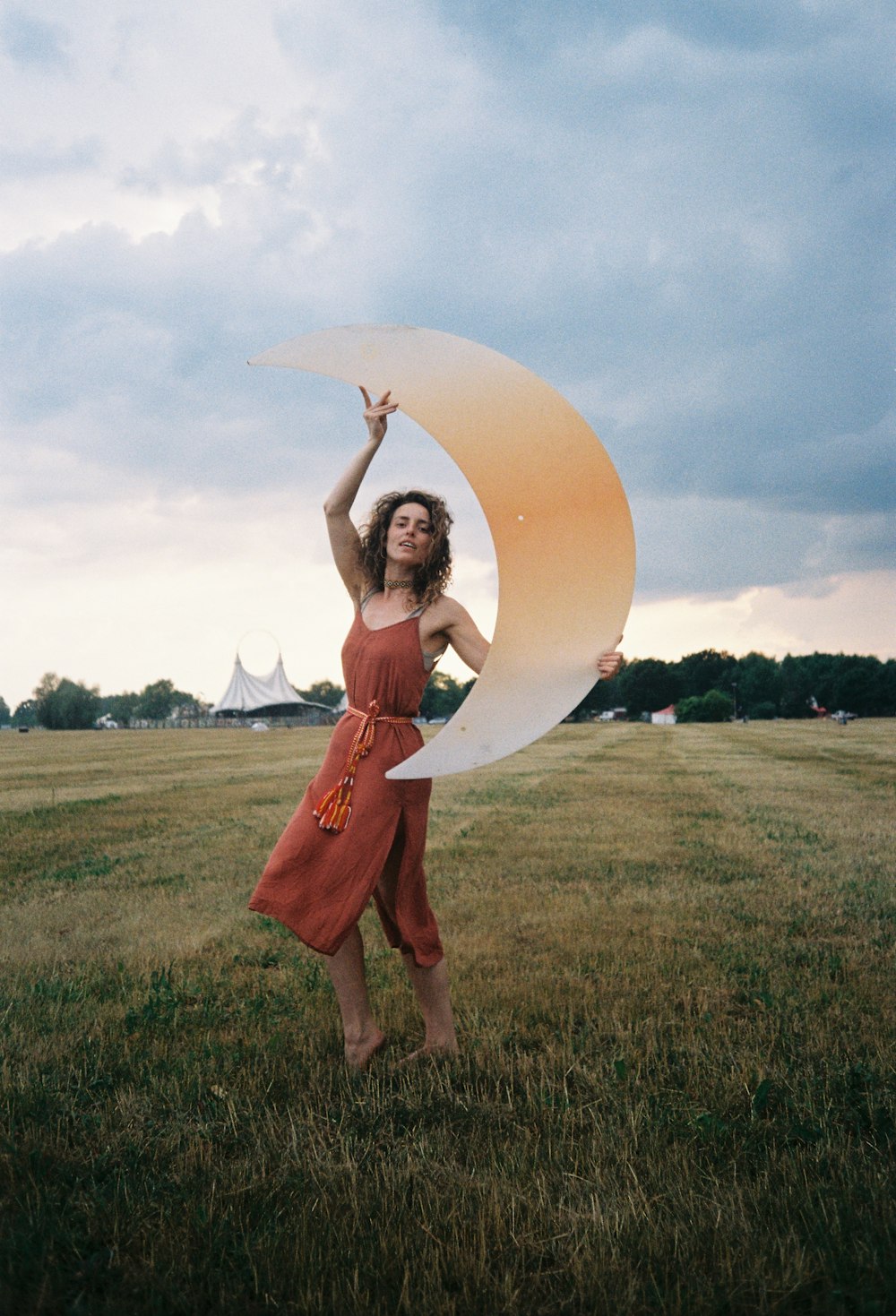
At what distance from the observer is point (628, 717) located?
119 meters

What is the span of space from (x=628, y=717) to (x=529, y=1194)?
389 ft

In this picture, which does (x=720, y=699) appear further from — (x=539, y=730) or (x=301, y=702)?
(x=539, y=730)

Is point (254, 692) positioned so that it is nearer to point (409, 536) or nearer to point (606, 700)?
point (606, 700)

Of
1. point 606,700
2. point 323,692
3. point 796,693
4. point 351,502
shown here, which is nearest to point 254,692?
point 323,692

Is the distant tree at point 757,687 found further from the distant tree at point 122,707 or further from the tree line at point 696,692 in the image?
the distant tree at point 122,707

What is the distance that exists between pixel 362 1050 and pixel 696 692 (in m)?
120

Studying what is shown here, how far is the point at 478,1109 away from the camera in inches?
133

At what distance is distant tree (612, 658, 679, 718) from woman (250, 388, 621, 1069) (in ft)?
364

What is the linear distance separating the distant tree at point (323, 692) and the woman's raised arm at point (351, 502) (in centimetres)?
12901

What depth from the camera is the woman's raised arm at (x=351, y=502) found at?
3996mm

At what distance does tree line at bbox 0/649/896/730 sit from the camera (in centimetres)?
9144

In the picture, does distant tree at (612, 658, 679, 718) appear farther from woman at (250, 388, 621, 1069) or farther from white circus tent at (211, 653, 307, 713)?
woman at (250, 388, 621, 1069)

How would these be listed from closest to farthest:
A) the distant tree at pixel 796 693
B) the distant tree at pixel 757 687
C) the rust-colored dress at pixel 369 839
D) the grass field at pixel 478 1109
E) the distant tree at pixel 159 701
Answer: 1. the grass field at pixel 478 1109
2. the rust-colored dress at pixel 369 839
3. the distant tree at pixel 796 693
4. the distant tree at pixel 757 687
5. the distant tree at pixel 159 701

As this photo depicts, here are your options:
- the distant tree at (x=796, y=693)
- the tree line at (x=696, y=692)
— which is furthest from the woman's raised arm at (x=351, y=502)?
the distant tree at (x=796, y=693)
